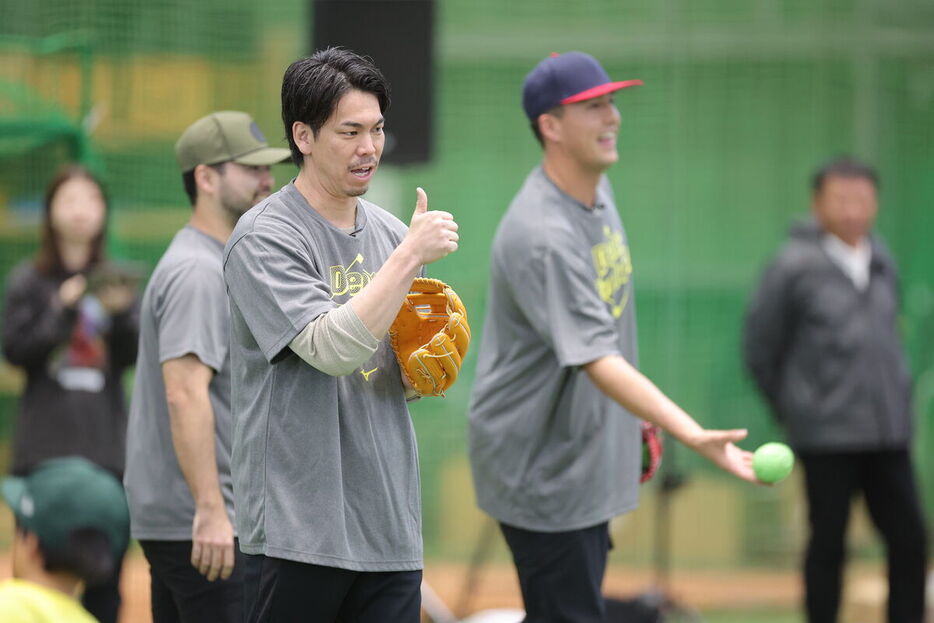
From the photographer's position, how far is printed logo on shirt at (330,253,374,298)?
3.38m

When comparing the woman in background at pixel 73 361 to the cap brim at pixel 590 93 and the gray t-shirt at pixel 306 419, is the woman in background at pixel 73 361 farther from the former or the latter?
the gray t-shirt at pixel 306 419

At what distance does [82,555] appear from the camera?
303cm

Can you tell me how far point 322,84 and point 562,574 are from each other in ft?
5.79

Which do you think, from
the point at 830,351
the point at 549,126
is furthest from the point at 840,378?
the point at 549,126

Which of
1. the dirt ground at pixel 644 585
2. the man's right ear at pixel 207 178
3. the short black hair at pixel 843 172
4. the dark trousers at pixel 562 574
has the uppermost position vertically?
the man's right ear at pixel 207 178

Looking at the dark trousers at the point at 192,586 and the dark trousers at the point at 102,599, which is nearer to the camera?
the dark trousers at the point at 192,586

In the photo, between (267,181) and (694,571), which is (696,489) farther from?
Answer: (267,181)

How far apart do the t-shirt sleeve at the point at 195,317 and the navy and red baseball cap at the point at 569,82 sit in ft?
4.04

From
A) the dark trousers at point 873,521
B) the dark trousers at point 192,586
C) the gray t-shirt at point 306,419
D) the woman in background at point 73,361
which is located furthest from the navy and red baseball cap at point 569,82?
the dark trousers at point 873,521

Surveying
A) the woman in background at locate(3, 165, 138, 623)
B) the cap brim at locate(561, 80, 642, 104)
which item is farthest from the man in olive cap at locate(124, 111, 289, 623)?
the woman in background at locate(3, 165, 138, 623)

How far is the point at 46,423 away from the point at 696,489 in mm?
3968

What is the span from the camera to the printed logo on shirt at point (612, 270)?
4.52 metres

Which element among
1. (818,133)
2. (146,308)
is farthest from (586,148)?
(818,133)

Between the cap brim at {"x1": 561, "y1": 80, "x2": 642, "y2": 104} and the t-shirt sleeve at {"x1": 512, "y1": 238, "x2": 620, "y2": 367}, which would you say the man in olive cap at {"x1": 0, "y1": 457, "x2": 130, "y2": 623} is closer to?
the t-shirt sleeve at {"x1": 512, "y1": 238, "x2": 620, "y2": 367}
